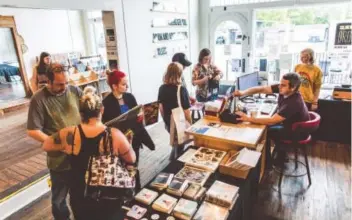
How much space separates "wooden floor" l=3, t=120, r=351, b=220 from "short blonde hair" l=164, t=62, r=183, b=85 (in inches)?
53.3

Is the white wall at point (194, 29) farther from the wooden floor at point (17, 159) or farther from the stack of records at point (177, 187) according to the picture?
the stack of records at point (177, 187)

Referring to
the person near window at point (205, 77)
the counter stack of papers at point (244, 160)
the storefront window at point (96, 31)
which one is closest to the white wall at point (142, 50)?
the person near window at point (205, 77)

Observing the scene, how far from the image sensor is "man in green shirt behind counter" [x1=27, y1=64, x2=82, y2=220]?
1909mm

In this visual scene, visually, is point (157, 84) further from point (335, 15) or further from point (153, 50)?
point (335, 15)

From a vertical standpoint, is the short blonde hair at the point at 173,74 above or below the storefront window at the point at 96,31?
below

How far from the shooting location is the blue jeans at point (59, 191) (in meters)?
2.10

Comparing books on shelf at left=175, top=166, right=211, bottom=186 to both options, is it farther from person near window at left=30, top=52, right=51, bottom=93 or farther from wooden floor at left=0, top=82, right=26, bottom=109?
wooden floor at left=0, top=82, right=26, bottom=109

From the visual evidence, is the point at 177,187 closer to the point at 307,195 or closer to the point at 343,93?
the point at 307,195

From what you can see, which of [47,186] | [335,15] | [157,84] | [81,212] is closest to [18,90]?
[157,84]

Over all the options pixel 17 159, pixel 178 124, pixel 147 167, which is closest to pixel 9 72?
pixel 17 159

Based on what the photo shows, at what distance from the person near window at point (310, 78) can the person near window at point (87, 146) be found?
3.09 m

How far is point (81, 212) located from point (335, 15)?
5.63 metres

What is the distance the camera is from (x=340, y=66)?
5.03m

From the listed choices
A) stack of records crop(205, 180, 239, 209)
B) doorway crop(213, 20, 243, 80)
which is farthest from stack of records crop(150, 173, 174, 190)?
doorway crop(213, 20, 243, 80)
